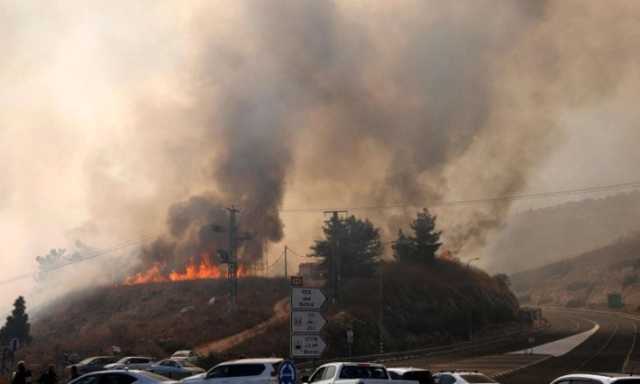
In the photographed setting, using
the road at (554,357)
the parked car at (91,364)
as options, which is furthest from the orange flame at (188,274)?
the parked car at (91,364)

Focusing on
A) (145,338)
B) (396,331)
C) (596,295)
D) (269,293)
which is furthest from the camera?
(596,295)

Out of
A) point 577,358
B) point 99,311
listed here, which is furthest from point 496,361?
Result: point 99,311

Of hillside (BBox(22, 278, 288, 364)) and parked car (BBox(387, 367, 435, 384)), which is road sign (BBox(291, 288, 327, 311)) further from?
hillside (BBox(22, 278, 288, 364))

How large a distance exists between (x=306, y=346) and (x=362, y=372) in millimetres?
5970

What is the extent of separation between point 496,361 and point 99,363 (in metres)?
33.5

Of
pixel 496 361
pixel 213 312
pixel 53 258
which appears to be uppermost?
pixel 53 258

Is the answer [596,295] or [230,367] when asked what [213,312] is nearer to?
[230,367]

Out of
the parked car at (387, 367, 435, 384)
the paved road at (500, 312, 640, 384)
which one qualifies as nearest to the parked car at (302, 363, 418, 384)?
the parked car at (387, 367, 435, 384)

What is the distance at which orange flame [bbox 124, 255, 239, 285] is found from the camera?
113 metres

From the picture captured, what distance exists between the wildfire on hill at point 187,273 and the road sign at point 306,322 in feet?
303

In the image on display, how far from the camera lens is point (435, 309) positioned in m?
108

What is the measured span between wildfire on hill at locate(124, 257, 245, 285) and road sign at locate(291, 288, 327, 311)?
303 ft

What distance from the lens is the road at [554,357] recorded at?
54.8 m

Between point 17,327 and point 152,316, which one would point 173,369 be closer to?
point 17,327
